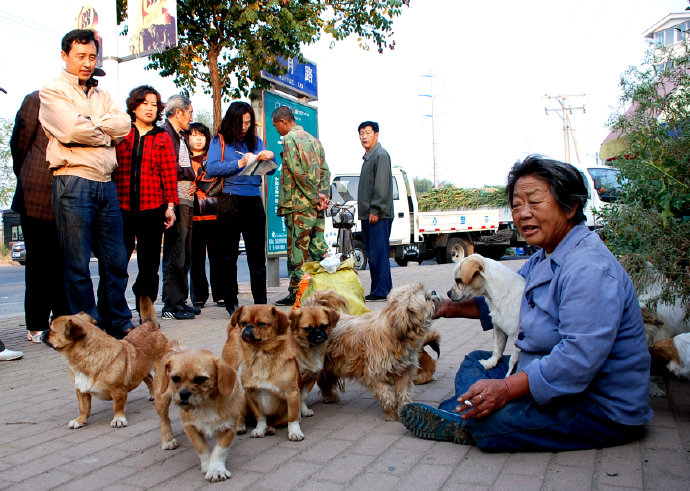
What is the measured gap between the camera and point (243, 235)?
25.8 feet

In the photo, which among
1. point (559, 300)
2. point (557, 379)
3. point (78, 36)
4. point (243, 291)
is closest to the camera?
point (557, 379)

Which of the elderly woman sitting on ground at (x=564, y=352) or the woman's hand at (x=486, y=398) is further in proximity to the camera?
the woman's hand at (x=486, y=398)

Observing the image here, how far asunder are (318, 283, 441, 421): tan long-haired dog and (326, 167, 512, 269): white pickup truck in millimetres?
12652

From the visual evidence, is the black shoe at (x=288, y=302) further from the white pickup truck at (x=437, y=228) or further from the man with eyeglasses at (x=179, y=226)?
the white pickup truck at (x=437, y=228)

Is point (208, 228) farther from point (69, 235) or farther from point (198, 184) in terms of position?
point (69, 235)

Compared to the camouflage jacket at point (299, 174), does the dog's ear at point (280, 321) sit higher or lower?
lower

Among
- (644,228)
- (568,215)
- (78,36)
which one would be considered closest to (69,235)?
(78,36)

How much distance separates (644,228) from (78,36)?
5062 mm

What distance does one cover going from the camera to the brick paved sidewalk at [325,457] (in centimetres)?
280

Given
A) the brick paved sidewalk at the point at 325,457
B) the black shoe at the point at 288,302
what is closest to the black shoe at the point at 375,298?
the black shoe at the point at 288,302

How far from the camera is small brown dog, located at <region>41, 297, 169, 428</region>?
378cm

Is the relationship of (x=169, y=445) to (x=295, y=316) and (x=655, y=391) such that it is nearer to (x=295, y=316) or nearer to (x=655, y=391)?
(x=295, y=316)

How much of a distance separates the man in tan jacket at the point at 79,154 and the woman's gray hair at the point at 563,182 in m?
4.17

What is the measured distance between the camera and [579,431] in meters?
2.97
